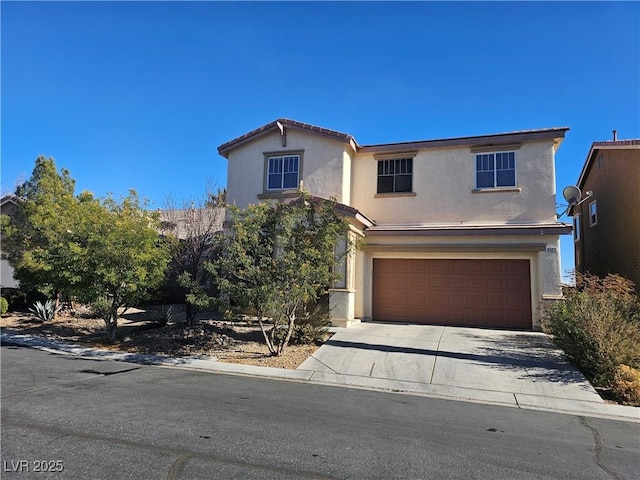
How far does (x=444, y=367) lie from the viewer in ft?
30.7

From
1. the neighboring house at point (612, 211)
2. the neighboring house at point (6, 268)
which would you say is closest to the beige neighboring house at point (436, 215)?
the neighboring house at point (612, 211)

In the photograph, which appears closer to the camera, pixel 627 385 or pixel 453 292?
pixel 627 385

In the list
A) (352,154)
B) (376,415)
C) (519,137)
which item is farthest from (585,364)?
(352,154)

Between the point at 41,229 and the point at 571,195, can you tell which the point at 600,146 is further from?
the point at 41,229

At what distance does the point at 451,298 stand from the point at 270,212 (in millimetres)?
7627

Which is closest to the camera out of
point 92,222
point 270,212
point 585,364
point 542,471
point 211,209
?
point 542,471

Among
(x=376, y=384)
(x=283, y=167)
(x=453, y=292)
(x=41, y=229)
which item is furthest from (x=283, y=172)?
(x=376, y=384)

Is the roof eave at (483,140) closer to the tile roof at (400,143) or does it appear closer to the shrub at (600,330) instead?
the tile roof at (400,143)

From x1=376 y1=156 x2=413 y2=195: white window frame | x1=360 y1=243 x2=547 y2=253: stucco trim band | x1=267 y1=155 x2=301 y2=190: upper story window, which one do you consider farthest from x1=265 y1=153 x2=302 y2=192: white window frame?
x1=360 y1=243 x2=547 y2=253: stucco trim band

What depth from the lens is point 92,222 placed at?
12.0 metres

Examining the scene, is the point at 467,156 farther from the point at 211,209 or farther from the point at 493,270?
the point at 211,209

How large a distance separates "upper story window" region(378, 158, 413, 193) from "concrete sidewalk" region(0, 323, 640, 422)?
19.7 feet

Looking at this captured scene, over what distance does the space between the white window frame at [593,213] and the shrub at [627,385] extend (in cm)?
1375

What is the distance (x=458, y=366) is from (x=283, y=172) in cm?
1050
